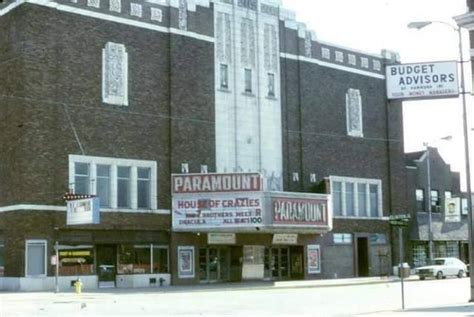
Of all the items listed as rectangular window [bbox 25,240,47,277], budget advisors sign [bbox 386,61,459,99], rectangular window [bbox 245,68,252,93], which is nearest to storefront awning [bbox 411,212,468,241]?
rectangular window [bbox 245,68,252,93]

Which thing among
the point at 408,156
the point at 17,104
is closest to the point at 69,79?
the point at 17,104

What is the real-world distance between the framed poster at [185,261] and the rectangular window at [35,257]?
8.45 meters

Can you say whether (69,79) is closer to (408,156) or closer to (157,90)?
(157,90)

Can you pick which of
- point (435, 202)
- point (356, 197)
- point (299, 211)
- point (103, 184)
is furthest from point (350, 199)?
point (103, 184)

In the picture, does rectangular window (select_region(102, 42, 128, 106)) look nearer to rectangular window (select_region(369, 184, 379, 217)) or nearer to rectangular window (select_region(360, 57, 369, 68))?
rectangular window (select_region(360, 57, 369, 68))

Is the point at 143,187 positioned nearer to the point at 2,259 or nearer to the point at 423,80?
the point at 2,259

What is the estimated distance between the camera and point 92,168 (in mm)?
42219

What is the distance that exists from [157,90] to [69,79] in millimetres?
5684

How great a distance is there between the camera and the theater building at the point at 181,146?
133 feet

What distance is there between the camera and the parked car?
54531 millimetres

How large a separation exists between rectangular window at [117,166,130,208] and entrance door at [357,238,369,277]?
19434 millimetres


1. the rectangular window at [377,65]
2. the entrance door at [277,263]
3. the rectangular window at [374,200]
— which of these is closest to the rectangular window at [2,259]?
the entrance door at [277,263]

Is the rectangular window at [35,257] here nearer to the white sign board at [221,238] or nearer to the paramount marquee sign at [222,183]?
the paramount marquee sign at [222,183]

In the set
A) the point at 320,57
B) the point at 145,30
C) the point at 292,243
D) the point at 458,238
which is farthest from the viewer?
the point at 458,238
